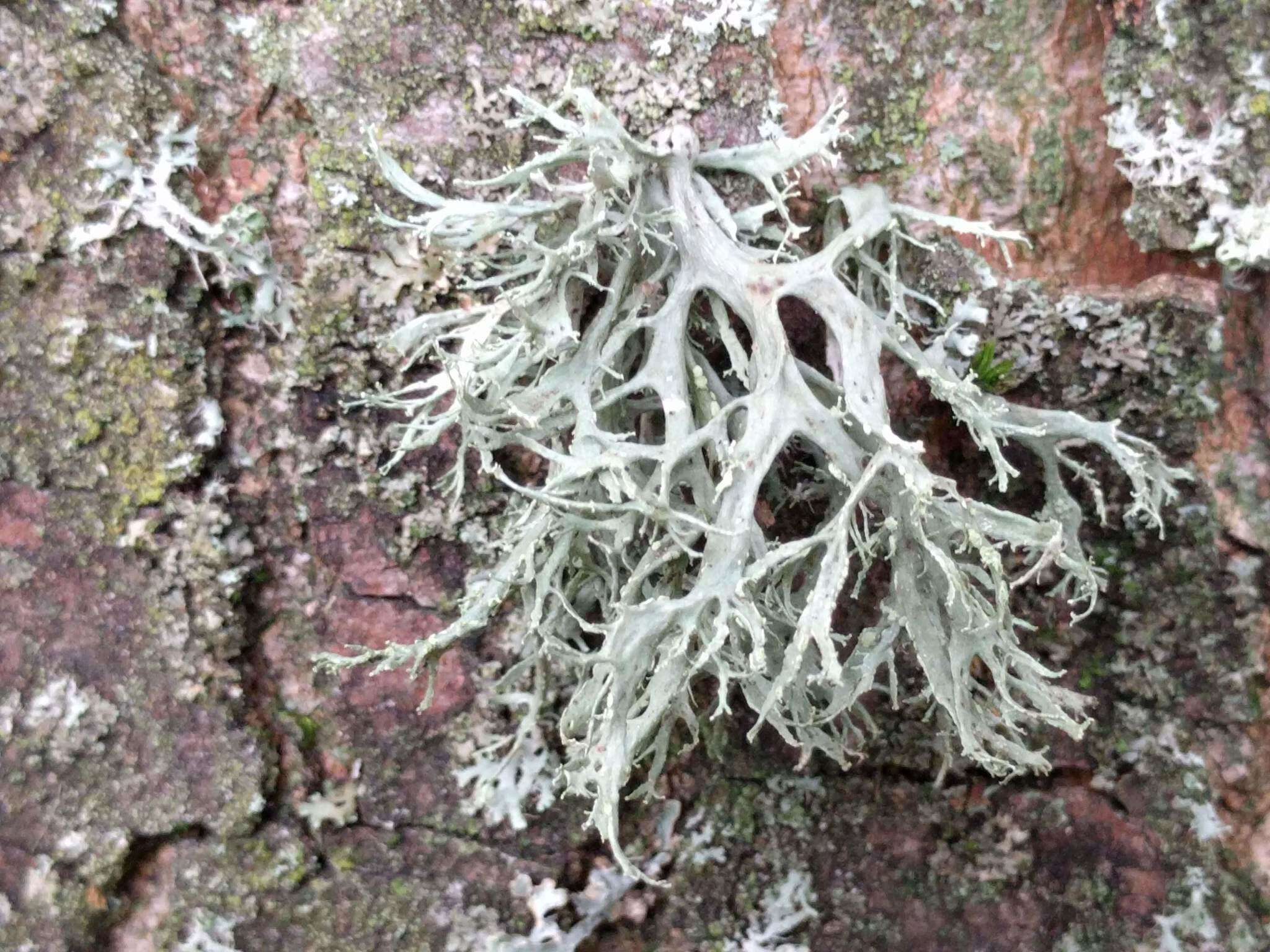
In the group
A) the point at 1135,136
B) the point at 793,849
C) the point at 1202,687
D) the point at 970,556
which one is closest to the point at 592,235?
the point at 970,556

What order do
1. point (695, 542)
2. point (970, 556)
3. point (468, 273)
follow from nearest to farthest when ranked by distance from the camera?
point (695, 542)
point (970, 556)
point (468, 273)

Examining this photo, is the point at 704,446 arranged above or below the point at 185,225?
below

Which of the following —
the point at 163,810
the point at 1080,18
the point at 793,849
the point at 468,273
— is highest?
the point at 1080,18

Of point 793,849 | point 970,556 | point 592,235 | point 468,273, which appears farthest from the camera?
point 793,849

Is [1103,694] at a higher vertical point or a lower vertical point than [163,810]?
higher

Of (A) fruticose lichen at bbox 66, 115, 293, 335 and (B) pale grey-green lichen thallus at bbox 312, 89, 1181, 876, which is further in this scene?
(A) fruticose lichen at bbox 66, 115, 293, 335

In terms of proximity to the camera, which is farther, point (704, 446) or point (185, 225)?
point (185, 225)

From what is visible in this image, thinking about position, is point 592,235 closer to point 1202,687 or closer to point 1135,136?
point 1135,136

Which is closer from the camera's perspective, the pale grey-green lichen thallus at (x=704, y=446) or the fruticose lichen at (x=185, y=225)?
the pale grey-green lichen thallus at (x=704, y=446)
